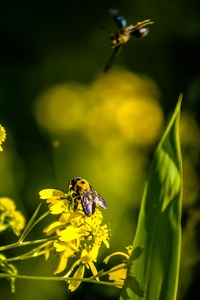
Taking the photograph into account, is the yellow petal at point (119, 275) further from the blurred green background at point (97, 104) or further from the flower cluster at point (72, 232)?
the blurred green background at point (97, 104)

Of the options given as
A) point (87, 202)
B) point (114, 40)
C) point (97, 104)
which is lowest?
point (87, 202)

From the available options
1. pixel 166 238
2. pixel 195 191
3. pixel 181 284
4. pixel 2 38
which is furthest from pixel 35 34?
pixel 166 238

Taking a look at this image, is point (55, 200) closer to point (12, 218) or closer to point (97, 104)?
point (12, 218)

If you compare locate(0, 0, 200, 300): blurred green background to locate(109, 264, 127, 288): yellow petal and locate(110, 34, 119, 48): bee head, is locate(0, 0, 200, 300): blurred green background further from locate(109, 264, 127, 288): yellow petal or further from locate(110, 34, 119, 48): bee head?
locate(109, 264, 127, 288): yellow petal

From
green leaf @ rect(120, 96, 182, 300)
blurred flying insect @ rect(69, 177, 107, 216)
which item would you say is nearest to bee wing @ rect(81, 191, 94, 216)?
blurred flying insect @ rect(69, 177, 107, 216)

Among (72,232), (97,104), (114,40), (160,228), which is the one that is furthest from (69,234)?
(97,104)

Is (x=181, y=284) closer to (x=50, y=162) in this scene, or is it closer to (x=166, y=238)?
(x=50, y=162)
